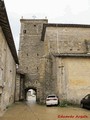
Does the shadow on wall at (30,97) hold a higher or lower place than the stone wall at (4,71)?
lower

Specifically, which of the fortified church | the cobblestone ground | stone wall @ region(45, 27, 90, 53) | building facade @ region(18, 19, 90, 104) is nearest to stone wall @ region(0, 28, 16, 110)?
the fortified church

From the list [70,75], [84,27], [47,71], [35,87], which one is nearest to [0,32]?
[70,75]

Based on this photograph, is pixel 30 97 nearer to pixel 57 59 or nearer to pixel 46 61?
pixel 46 61

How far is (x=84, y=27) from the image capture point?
2950 cm

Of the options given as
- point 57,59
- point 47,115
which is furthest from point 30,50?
point 47,115

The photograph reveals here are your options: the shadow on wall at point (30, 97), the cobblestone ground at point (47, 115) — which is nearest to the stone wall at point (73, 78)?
the cobblestone ground at point (47, 115)

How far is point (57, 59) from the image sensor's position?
20.2m

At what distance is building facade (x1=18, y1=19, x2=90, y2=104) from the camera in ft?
62.7

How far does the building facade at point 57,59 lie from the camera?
19125 millimetres

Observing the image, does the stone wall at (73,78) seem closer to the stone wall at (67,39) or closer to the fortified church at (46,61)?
the fortified church at (46,61)

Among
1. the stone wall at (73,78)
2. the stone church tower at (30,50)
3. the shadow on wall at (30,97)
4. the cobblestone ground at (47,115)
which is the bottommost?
the shadow on wall at (30,97)

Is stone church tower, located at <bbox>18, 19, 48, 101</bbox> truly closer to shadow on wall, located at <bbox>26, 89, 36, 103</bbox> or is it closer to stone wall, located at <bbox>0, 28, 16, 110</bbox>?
shadow on wall, located at <bbox>26, 89, 36, 103</bbox>

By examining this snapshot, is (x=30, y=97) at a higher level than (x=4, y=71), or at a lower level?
lower

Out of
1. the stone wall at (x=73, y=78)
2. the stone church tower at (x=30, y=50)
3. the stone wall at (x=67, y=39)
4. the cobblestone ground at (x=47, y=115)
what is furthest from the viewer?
the stone church tower at (x=30, y=50)
